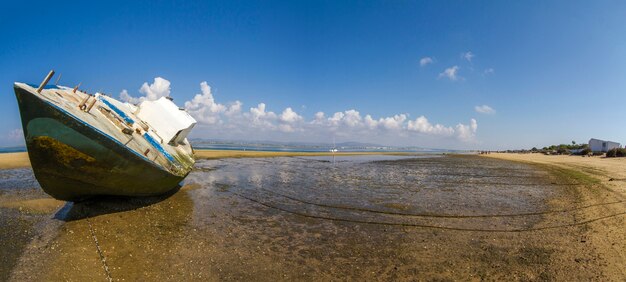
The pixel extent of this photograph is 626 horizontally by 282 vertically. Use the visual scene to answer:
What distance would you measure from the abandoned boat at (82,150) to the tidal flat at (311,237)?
1.09 m

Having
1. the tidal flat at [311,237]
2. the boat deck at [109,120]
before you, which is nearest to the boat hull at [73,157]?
the boat deck at [109,120]

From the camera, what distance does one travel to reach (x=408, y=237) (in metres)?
9.02

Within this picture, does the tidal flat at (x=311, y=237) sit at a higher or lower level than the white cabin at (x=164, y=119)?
lower

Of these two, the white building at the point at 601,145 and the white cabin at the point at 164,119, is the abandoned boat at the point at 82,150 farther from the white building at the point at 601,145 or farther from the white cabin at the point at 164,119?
the white building at the point at 601,145

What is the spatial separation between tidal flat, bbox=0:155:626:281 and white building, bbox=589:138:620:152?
1970 inches

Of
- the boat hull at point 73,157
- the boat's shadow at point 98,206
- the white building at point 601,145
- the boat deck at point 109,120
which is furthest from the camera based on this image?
the white building at point 601,145

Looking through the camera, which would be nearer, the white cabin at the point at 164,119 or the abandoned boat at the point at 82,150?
the abandoned boat at the point at 82,150

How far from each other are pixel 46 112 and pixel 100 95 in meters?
6.54

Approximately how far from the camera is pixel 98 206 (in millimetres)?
10891

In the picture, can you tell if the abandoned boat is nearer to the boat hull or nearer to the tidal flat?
the boat hull

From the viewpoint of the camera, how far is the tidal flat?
664cm

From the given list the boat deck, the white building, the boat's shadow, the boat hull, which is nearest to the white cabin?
the boat deck

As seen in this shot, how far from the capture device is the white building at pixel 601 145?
50250 mm

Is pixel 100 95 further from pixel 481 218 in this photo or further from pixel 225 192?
pixel 481 218
